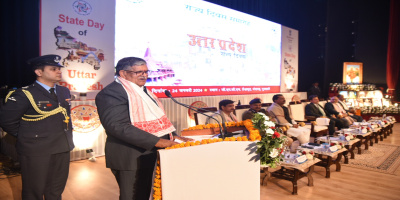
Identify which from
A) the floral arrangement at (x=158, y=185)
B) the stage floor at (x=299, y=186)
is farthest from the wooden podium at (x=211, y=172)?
the stage floor at (x=299, y=186)

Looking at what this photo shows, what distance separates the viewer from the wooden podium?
128 cm

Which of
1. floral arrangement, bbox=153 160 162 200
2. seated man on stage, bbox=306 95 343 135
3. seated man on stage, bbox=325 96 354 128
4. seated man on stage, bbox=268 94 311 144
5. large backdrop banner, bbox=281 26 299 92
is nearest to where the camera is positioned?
floral arrangement, bbox=153 160 162 200

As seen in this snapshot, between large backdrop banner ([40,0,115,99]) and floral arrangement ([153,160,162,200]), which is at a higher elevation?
large backdrop banner ([40,0,115,99])

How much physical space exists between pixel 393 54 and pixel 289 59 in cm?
502

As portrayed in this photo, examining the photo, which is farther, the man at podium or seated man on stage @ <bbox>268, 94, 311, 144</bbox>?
seated man on stage @ <bbox>268, 94, 311, 144</bbox>

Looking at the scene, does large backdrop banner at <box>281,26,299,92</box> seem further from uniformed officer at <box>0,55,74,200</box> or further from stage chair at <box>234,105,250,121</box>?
uniformed officer at <box>0,55,74,200</box>

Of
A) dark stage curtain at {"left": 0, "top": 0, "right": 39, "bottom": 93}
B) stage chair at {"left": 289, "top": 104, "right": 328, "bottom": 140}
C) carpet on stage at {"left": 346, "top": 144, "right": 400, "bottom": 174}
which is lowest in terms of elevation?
carpet on stage at {"left": 346, "top": 144, "right": 400, "bottom": 174}

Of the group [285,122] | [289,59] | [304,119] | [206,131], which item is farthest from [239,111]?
[289,59]

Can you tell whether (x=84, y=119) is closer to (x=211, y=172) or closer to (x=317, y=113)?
(x=211, y=172)

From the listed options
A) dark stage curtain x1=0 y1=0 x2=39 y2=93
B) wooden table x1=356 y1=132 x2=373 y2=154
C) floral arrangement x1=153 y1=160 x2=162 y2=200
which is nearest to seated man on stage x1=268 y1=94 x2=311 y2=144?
wooden table x1=356 y1=132 x2=373 y2=154

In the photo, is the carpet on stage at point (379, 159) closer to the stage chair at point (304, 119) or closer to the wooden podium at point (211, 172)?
the stage chair at point (304, 119)

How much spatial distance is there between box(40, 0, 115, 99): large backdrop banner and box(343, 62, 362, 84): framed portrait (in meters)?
10.4

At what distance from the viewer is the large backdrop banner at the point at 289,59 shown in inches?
403

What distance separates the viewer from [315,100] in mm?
6672
